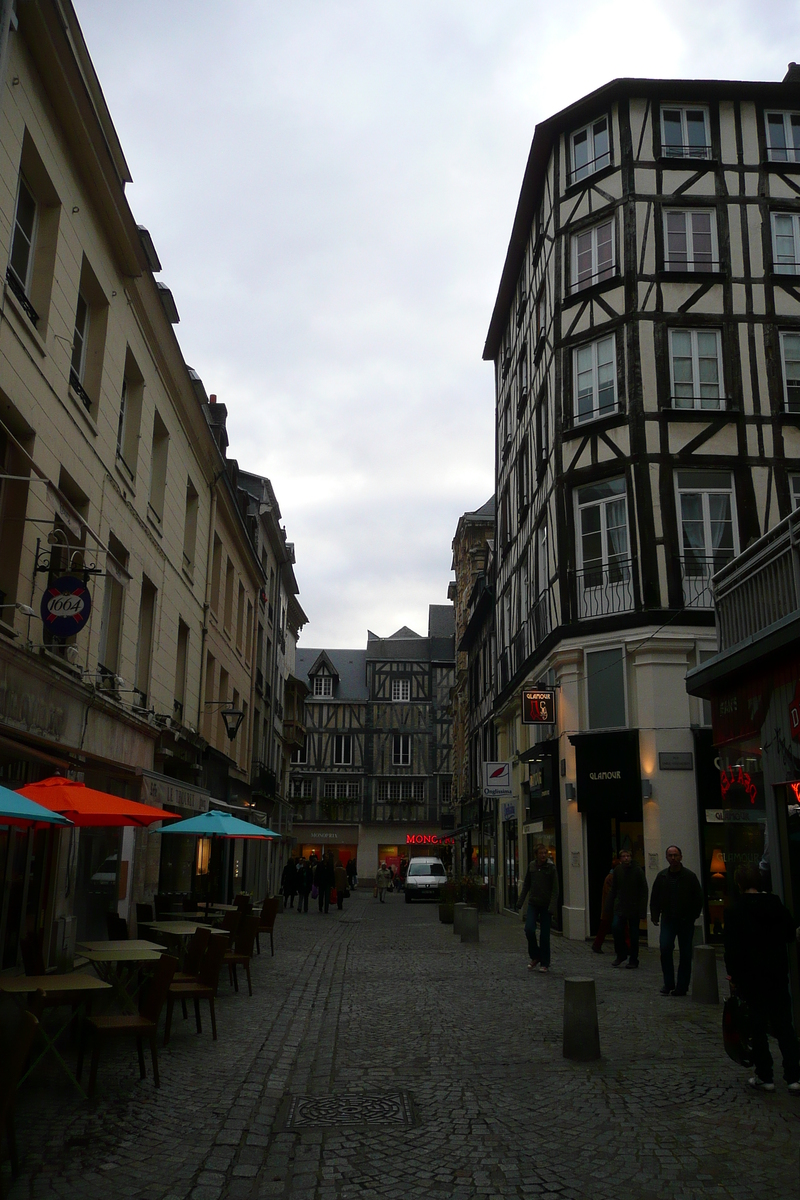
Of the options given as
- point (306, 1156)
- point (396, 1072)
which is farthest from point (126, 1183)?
point (396, 1072)

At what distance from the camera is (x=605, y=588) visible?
1886cm

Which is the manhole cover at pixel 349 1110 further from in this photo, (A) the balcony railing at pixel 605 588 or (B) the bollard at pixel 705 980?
(A) the balcony railing at pixel 605 588

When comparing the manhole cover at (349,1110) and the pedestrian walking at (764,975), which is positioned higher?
the pedestrian walking at (764,975)

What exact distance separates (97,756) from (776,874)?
26.6ft

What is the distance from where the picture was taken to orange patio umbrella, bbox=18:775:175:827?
8383mm

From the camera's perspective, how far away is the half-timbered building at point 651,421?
696 inches

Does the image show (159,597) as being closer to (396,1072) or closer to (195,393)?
A: (195,393)

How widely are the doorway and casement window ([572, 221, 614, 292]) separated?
11.2 metres

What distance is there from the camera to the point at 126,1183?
4797 mm

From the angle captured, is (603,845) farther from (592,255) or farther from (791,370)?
(592,255)

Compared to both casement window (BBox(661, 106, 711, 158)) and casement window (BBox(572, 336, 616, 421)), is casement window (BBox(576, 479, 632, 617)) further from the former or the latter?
casement window (BBox(661, 106, 711, 158))

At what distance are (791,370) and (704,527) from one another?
12.7 ft

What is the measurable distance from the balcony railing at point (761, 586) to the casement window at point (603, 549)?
23.1 feet

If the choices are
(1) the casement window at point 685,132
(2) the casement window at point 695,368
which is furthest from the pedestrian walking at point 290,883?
(1) the casement window at point 685,132
